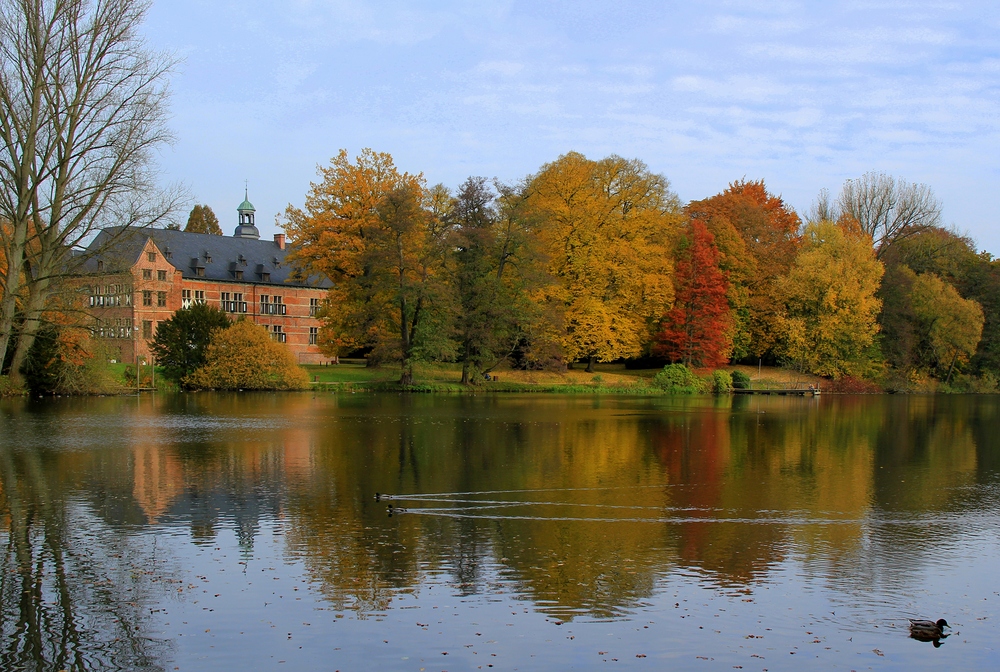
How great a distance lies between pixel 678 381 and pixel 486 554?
4405 centimetres

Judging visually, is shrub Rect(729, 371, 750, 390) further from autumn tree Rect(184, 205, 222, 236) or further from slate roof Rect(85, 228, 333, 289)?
autumn tree Rect(184, 205, 222, 236)

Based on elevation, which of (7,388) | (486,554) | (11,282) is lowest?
(486,554)

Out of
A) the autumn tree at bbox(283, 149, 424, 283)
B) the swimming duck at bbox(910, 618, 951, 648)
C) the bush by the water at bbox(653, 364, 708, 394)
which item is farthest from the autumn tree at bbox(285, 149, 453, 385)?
the swimming duck at bbox(910, 618, 951, 648)

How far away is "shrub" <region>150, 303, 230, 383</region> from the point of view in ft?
160

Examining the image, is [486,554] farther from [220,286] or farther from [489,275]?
[220,286]

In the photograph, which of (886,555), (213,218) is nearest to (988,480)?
(886,555)

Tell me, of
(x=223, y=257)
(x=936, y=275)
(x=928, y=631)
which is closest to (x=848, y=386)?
(x=936, y=275)

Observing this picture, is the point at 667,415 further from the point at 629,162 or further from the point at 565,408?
the point at 629,162

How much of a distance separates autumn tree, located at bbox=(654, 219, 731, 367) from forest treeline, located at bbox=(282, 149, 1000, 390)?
0.10 meters

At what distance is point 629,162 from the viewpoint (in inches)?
2301

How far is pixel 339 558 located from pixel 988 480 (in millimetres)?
14764

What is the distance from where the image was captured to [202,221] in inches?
3617

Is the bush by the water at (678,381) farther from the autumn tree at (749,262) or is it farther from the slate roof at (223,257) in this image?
the slate roof at (223,257)

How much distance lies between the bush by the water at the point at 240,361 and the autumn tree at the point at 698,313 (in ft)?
80.3
